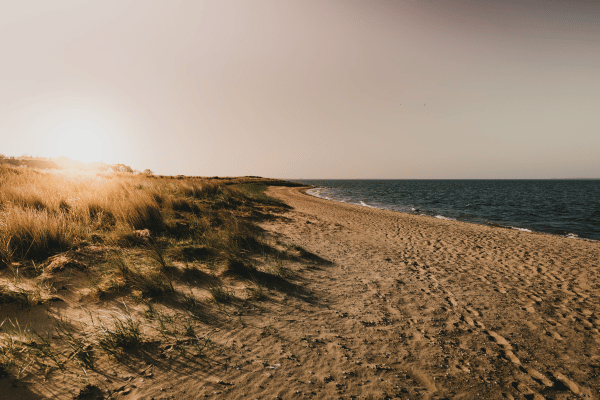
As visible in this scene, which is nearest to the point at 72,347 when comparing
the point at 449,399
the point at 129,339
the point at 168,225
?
the point at 129,339

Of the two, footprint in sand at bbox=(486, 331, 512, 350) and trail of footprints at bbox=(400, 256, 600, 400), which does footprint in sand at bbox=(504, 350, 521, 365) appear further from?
footprint in sand at bbox=(486, 331, 512, 350)

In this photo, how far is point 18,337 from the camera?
3.02 metres

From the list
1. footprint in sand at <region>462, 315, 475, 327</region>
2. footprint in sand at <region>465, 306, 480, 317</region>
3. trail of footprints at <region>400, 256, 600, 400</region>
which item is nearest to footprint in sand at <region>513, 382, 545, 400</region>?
trail of footprints at <region>400, 256, 600, 400</region>

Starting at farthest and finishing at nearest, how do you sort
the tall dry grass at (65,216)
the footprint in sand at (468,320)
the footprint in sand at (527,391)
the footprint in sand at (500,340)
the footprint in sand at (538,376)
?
the tall dry grass at (65,216)
the footprint in sand at (468,320)
the footprint in sand at (500,340)
the footprint in sand at (538,376)
the footprint in sand at (527,391)

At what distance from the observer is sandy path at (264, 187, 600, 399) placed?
3.30m

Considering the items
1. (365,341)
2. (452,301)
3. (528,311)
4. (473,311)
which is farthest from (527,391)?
(528,311)

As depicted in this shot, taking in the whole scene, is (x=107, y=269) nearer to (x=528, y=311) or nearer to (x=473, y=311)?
(x=473, y=311)

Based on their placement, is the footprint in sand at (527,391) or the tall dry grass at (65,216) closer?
the footprint in sand at (527,391)

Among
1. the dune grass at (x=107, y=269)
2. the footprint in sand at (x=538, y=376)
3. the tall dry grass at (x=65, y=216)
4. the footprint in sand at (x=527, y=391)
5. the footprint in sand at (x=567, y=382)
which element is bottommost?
the footprint in sand at (x=567, y=382)

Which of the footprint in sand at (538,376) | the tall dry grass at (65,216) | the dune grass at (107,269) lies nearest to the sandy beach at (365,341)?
the footprint in sand at (538,376)

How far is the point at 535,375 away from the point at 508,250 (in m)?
9.65

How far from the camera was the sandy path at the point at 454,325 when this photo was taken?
3.30 meters

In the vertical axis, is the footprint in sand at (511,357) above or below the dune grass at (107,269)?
below

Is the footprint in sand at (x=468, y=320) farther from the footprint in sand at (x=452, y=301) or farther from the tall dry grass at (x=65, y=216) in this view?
the tall dry grass at (x=65, y=216)
